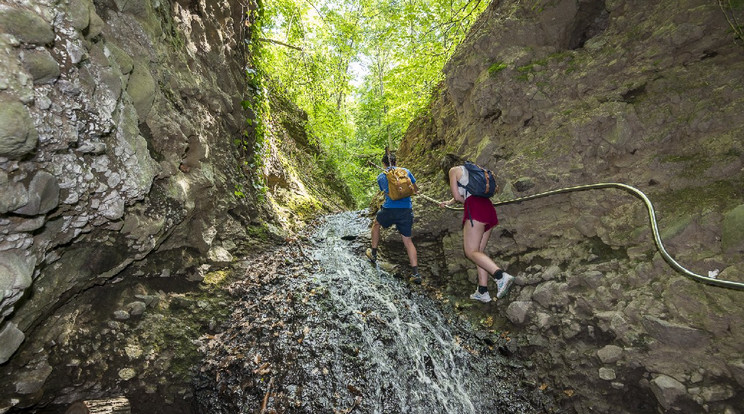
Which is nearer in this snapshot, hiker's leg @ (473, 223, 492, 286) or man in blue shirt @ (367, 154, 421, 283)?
hiker's leg @ (473, 223, 492, 286)

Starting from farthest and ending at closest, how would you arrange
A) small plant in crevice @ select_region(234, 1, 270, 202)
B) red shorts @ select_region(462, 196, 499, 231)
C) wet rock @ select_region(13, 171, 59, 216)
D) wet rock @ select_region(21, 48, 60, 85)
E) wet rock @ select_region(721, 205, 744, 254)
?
small plant in crevice @ select_region(234, 1, 270, 202), red shorts @ select_region(462, 196, 499, 231), wet rock @ select_region(721, 205, 744, 254), wet rock @ select_region(13, 171, 59, 216), wet rock @ select_region(21, 48, 60, 85)

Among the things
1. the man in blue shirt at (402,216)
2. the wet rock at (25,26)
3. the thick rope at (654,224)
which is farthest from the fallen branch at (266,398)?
the thick rope at (654,224)

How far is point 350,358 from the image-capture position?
4168 mm

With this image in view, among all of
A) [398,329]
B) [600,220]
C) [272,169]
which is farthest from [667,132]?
[272,169]

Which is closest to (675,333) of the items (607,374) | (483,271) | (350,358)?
(607,374)

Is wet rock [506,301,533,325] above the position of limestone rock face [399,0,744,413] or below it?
below

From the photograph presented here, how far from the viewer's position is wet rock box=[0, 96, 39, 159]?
7.47ft

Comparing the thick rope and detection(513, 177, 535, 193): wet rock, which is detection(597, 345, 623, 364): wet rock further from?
detection(513, 177, 535, 193): wet rock

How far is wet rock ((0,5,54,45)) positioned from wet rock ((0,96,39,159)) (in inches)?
22.3

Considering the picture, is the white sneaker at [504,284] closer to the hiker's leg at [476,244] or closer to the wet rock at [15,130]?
the hiker's leg at [476,244]

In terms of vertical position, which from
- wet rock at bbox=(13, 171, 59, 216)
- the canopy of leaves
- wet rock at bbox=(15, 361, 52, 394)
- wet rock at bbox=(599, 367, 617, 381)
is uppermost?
the canopy of leaves

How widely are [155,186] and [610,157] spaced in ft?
22.2

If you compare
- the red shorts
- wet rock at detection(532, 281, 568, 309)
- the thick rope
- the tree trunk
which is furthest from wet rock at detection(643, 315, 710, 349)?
the tree trunk

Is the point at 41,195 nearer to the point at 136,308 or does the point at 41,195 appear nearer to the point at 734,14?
the point at 136,308
